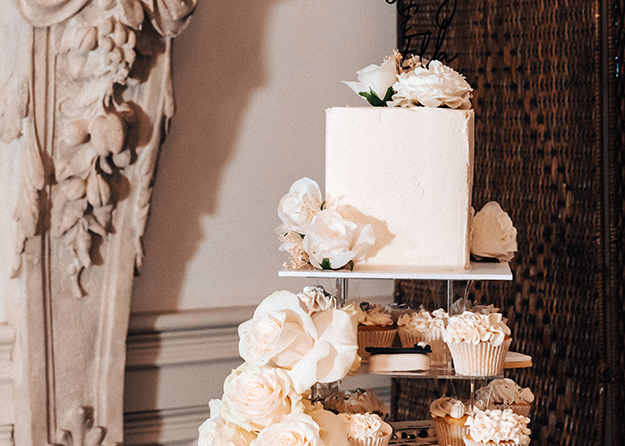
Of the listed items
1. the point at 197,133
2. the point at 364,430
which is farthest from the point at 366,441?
the point at 197,133

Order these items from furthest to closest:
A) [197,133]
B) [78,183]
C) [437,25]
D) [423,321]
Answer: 1. [197,133]
2. [78,183]
3. [437,25]
4. [423,321]

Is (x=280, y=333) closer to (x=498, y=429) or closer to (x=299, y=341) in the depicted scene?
(x=299, y=341)

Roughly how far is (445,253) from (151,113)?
900mm

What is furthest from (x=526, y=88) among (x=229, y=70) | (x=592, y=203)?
(x=229, y=70)

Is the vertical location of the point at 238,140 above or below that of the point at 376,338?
above

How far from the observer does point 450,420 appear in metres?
1.12

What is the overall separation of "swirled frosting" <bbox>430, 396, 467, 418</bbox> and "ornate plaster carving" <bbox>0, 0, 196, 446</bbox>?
84 centimetres

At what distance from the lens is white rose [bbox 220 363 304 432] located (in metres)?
0.95

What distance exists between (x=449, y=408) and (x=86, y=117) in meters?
1.05

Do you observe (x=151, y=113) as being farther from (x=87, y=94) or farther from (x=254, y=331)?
(x=254, y=331)

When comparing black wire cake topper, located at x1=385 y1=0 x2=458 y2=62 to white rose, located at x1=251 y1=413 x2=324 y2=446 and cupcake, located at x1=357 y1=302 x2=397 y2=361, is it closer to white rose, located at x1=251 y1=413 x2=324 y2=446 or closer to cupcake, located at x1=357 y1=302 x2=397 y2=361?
cupcake, located at x1=357 y1=302 x2=397 y2=361

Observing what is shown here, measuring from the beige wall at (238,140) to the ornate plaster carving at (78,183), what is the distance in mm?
142

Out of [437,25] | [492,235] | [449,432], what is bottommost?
[449,432]

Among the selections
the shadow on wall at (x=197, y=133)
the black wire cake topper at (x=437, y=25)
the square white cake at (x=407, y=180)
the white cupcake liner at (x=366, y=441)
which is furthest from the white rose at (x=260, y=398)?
the shadow on wall at (x=197, y=133)
